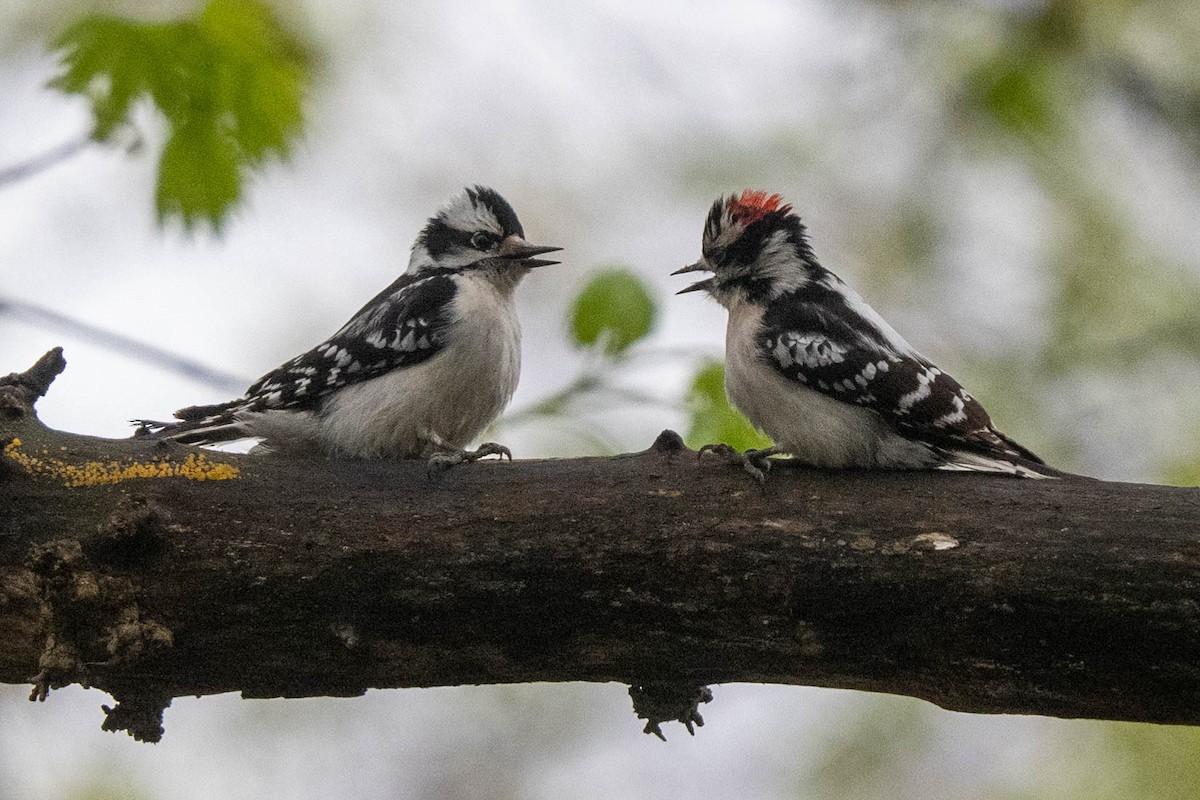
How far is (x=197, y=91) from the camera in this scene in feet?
12.6

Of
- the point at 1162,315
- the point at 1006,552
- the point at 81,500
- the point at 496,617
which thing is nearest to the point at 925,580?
the point at 1006,552

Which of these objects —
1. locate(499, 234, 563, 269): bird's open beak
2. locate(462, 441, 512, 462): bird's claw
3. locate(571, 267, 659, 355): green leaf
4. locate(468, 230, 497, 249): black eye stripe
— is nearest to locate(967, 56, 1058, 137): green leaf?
locate(499, 234, 563, 269): bird's open beak

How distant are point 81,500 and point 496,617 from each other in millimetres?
1099

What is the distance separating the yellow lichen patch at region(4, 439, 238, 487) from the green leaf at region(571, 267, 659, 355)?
122cm

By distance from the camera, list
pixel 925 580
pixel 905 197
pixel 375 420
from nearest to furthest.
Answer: pixel 925 580 → pixel 375 420 → pixel 905 197

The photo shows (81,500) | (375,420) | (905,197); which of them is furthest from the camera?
(905,197)

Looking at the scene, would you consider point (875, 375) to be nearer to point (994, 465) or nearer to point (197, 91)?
point (994, 465)

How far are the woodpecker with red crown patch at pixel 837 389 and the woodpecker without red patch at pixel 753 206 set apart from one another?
0.17 meters

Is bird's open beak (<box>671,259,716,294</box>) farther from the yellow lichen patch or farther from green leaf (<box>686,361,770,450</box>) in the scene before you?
the yellow lichen patch

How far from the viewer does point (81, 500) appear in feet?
10.3

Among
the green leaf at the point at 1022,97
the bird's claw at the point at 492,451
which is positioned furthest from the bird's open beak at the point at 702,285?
the green leaf at the point at 1022,97

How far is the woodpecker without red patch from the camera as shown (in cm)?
433

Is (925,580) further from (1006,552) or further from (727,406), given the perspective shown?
(727,406)

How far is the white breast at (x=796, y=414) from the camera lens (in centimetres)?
351
